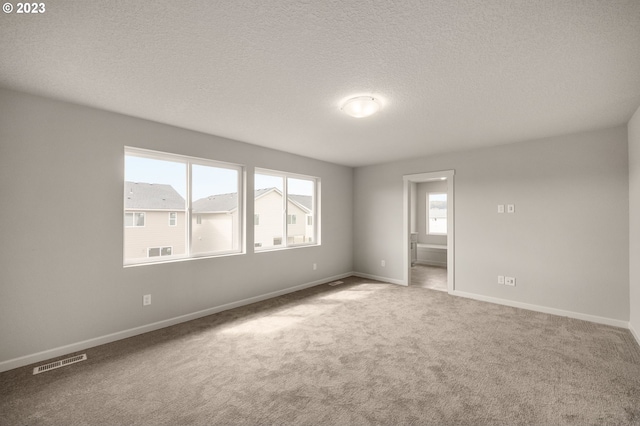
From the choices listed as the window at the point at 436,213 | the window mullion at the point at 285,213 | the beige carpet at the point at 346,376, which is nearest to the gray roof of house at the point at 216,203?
the window mullion at the point at 285,213

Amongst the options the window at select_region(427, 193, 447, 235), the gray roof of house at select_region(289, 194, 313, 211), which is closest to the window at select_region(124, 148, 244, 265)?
the gray roof of house at select_region(289, 194, 313, 211)

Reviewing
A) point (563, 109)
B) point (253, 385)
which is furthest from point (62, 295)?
point (563, 109)

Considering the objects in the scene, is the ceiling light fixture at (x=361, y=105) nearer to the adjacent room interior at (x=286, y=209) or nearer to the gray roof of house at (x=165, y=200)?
the adjacent room interior at (x=286, y=209)

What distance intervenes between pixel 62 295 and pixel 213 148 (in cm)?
234

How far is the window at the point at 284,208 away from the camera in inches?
183

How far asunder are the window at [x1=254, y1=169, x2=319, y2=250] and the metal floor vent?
7.95ft

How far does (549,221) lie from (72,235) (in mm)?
5901

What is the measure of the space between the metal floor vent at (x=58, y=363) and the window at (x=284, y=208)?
2.42 meters

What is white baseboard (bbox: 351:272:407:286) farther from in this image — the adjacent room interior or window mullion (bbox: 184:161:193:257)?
window mullion (bbox: 184:161:193:257)

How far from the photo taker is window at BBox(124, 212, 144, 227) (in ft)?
10.5

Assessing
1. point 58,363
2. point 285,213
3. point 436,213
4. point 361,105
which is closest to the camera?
point 58,363

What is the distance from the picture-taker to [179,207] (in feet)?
12.0

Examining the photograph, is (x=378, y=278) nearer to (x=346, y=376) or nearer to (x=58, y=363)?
(x=346, y=376)

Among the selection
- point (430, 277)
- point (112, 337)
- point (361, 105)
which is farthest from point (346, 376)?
point (430, 277)
